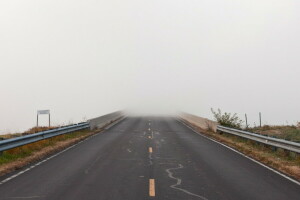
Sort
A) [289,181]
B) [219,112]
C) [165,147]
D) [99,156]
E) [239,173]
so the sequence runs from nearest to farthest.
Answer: [289,181], [239,173], [99,156], [165,147], [219,112]

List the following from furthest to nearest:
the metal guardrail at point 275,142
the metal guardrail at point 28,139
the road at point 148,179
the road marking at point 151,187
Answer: the metal guardrail at point 275,142, the metal guardrail at point 28,139, the road at point 148,179, the road marking at point 151,187

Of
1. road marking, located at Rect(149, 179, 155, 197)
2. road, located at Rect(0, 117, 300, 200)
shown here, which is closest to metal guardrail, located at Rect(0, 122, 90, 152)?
road, located at Rect(0, 117, 300, 200)

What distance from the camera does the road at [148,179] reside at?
8.06 metres

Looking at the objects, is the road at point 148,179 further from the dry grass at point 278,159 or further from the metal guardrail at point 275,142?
the metal guardrail at point 275,142

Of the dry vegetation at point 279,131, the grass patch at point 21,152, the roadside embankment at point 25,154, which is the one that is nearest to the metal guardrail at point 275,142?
the dry vegetation at point 279,131

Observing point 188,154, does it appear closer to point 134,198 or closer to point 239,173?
point 239,173

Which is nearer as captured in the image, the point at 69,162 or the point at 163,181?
the point at 163,181

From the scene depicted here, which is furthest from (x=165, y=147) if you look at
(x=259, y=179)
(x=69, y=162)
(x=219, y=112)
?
(x=219, y=112)

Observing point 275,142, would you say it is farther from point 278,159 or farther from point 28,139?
point 28,139

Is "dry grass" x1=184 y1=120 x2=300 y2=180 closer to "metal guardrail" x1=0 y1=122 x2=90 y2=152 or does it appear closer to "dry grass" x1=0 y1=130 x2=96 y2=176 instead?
"dry grass" x1=0 y1=130 x2=96 y2=176

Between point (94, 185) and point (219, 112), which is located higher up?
point (219, 112)

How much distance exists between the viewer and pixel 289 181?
10.0 metres

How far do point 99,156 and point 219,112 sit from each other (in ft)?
57.7

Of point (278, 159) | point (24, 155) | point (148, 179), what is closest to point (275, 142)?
point (278, 159)
